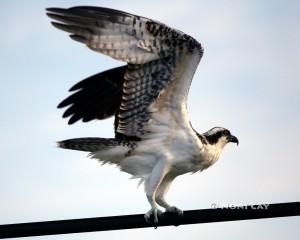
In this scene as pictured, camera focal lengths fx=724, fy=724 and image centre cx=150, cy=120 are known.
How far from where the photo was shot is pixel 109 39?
7465 millimetres

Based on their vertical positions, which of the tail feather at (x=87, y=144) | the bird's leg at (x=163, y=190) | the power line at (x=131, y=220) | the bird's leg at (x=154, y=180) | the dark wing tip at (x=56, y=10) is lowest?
the bird's leg at (x=163, y=190)

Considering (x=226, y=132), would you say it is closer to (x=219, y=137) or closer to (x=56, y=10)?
(x=219, y=137)

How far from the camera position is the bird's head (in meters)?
7.92

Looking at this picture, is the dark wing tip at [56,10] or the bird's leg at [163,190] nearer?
the dark wing tip at [56,10]

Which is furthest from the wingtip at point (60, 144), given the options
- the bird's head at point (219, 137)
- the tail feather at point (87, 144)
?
the bird's head at point (219, 137)

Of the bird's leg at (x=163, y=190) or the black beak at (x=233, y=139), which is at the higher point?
the black beak at (x=233, y=139)

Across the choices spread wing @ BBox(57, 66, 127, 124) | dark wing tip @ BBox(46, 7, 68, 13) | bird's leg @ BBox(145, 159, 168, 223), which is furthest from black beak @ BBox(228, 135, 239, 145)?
dark wing tip @ BBox(46, 7, 68, 13)

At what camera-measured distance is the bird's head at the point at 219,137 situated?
7923 millimetres

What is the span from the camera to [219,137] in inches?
319

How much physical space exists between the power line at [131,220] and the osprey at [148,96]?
7.43 feet

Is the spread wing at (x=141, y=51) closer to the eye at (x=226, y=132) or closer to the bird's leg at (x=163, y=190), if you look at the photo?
the bird's leg at (x=163, y=190)

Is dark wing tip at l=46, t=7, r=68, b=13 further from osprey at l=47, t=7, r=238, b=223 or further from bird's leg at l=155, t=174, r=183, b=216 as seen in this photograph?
bird's leg at l=155, t=174, r=183, b=216

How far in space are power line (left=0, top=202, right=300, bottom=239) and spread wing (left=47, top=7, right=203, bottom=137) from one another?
270cm

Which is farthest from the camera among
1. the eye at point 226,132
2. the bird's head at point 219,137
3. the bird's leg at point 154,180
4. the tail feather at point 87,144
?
the eye at point 226,132
